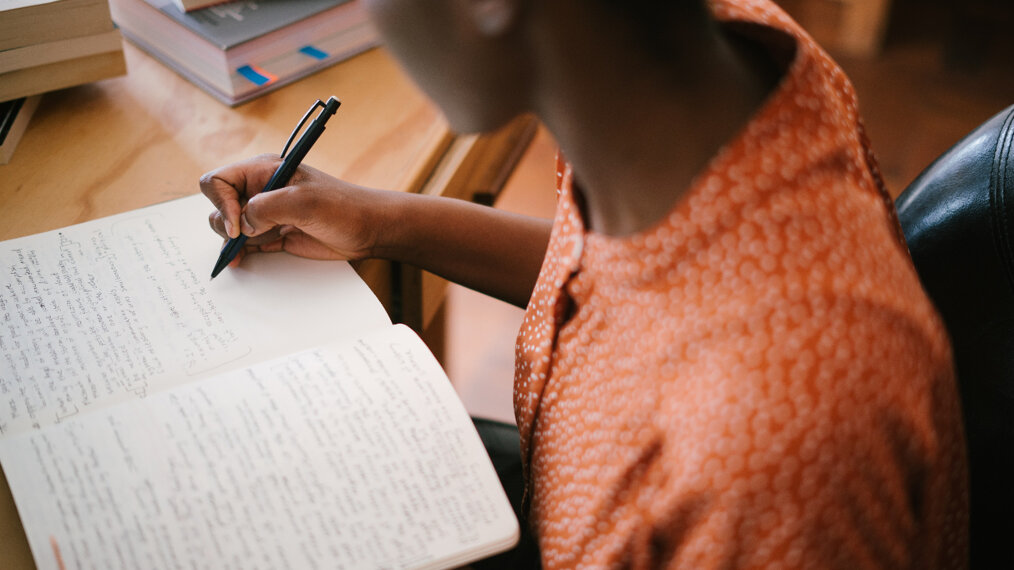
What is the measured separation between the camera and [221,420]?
1.92 ft

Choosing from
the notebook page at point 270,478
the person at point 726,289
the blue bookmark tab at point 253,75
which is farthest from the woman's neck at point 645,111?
the blue bookmark tab at point 253,75

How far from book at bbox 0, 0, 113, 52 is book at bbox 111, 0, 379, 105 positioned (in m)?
0.08

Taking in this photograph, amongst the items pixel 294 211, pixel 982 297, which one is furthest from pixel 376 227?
pixel 982 297

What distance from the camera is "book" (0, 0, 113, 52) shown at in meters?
0.81

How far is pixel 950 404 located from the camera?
510 millimetres

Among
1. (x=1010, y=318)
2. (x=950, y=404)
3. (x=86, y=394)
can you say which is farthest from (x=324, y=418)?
(x=1010, y=318)

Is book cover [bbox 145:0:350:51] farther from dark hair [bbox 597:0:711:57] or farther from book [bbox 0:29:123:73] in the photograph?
dark hair [bbox 597:0:711:57]

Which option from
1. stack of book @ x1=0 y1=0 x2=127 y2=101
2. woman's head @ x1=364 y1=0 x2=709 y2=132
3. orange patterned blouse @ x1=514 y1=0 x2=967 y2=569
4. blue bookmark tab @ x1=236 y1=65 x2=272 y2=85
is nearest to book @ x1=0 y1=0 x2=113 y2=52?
stack of book @ x1=0 y1=0 x2=127 y2=101

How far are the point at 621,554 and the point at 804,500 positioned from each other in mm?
137

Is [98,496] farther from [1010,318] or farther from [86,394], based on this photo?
[1010,318]

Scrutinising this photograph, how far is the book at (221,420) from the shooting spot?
0.53m

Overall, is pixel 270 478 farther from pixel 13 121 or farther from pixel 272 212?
pixel 13 121

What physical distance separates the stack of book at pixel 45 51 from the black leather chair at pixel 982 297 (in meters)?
0.78

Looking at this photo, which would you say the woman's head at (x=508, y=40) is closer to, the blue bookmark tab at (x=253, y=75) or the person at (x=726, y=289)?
the person at (x=726, y=289)
